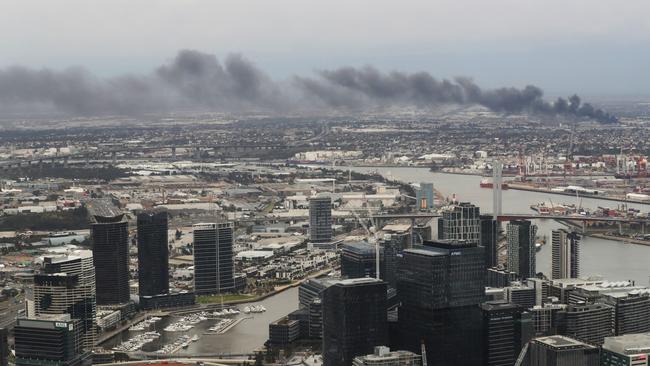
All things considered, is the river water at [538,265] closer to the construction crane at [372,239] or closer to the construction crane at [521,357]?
the construction crane at [372,239]

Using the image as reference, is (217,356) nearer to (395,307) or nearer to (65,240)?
(395,307)

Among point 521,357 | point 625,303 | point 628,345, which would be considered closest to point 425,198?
point 625,303

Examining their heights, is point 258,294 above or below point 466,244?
below

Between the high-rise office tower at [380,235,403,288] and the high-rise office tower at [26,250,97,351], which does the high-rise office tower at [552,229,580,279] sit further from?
the high-rise office tower at [26,250,97,351]

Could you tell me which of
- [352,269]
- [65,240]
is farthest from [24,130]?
[352,269]

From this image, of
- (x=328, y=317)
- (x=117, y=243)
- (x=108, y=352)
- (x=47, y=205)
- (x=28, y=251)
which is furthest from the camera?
(x=47, y=205)

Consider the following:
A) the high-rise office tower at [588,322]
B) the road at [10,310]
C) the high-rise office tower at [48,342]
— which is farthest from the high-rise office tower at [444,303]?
the road at [10,310]

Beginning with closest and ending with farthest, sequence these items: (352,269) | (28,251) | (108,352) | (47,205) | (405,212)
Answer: (108,352) → (352,269) → (28,251) → (405,212) → (47,205)
